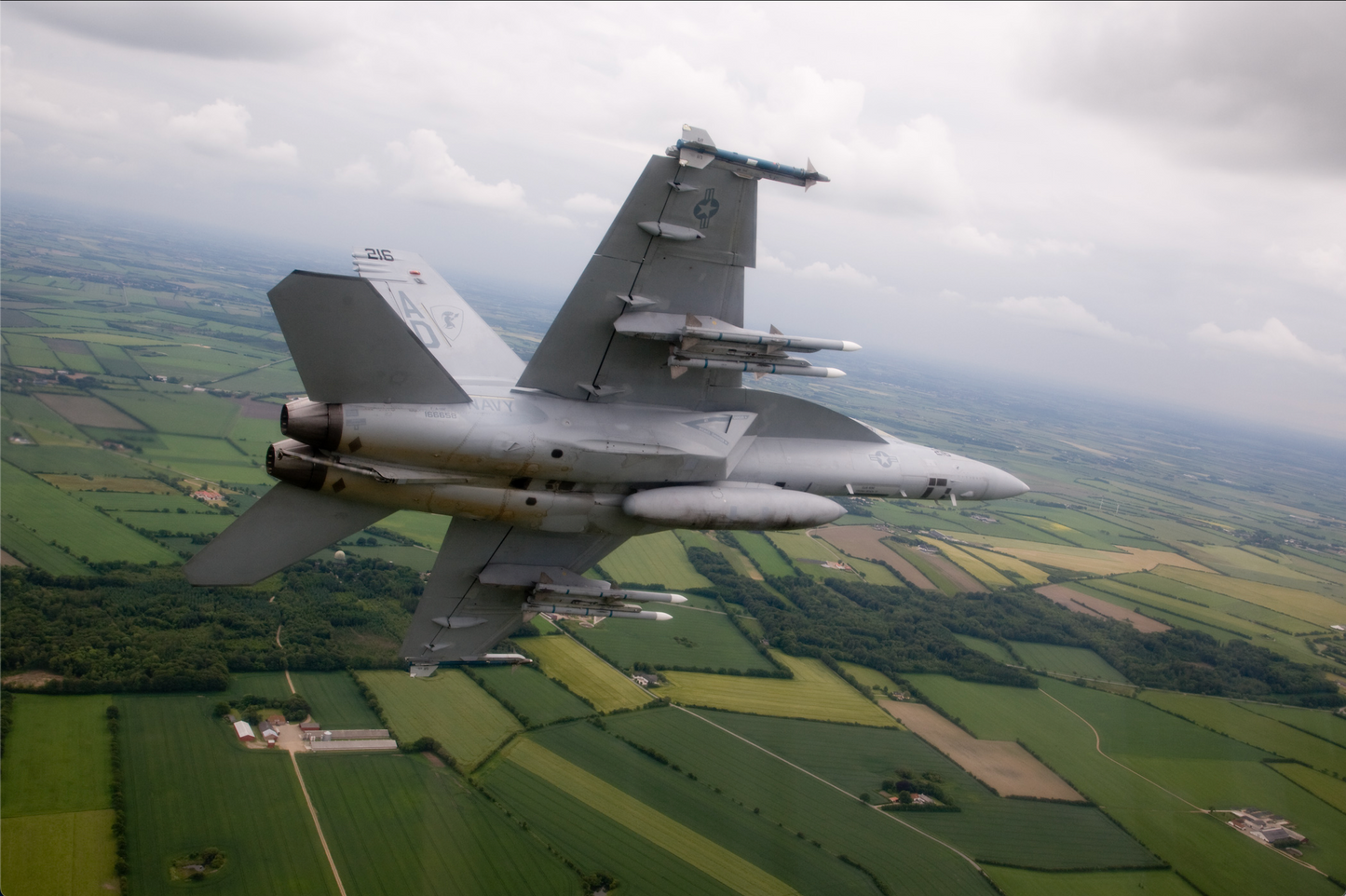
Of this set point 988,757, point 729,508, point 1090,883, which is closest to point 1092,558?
point 988,757

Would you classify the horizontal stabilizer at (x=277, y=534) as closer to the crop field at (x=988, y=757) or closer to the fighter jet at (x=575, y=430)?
the fighter jet at (x=575, y=430)

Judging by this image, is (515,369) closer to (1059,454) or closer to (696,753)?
Answer: (696,753)

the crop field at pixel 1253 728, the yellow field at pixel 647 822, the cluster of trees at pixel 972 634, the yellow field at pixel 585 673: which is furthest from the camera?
the cluster of trees at pixel 972 634

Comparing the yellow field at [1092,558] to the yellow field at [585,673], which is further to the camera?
the yellow field at [1092,558]

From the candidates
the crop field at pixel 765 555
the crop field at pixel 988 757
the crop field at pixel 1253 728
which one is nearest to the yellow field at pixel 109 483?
the crop field at pixel 765 555

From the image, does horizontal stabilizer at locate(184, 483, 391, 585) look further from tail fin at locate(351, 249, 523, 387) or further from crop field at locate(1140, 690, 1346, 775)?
crop field at locate(1140, 690, 1346, 775)

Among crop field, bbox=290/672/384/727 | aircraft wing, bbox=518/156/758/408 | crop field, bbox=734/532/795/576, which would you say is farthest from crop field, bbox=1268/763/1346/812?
crop field, bbox=290/672/384/727

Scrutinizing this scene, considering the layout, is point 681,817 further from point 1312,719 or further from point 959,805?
point 1312,719
